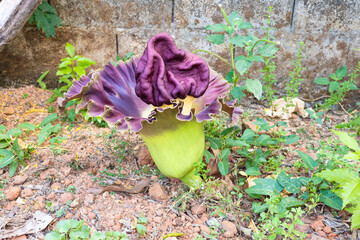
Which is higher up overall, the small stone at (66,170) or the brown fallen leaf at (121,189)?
the small stone at (66,170)

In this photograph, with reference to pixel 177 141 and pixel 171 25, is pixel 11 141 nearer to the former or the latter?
pixel 177 141

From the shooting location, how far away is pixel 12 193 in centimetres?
189

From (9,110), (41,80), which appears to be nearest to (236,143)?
(9,110)

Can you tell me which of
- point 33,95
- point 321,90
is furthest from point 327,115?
point 33,95

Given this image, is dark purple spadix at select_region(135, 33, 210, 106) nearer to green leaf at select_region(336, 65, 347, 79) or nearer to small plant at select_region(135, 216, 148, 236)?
small plant at select_region(135, 216, 148, 236)

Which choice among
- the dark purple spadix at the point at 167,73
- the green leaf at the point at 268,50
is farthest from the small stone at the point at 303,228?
the green leaf at the point at 268,50

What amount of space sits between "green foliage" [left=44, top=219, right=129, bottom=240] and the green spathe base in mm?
467

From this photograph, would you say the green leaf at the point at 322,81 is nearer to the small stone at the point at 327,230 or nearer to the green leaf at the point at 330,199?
the green leaf at the point at 330,199

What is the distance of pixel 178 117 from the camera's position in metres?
1.65

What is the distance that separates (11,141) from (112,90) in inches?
35.6

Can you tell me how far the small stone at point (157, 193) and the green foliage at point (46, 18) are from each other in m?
1.81

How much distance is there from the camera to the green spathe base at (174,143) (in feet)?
5.69

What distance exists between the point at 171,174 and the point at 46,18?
1935mm

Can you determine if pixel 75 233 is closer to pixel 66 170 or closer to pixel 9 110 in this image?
pixel 66 170
